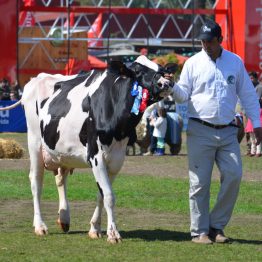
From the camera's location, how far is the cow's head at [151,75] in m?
9.85

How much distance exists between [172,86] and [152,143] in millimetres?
15069

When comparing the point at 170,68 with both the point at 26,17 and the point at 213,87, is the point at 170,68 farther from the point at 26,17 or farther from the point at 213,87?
the point at 26,17

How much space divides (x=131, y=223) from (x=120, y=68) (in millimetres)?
2538

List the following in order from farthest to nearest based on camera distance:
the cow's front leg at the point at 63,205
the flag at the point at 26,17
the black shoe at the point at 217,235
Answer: the flag at the point at 26,17
the cow's front leg at the point at 63,205
the black shoe at the point at 217,235

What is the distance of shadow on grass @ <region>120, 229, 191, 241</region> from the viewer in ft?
34.6

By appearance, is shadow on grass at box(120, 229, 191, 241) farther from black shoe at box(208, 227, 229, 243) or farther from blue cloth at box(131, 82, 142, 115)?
blue cloth at box(131, 82, 142, 115)

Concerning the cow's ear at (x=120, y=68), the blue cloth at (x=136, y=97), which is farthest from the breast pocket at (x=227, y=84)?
the cow's ear at (x=120, y=68)

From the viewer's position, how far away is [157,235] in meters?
10.8

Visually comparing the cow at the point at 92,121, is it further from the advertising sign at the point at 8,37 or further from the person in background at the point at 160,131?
the advertising sign at the point at 8,37

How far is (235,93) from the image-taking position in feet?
33.0

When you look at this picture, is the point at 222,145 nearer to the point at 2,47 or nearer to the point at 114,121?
the point at 114,121

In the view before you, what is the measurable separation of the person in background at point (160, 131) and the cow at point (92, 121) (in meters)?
13.1

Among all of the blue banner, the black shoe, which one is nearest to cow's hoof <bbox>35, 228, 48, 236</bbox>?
the black shoe

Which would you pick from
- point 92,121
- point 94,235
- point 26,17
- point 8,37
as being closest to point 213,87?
point 92,121
